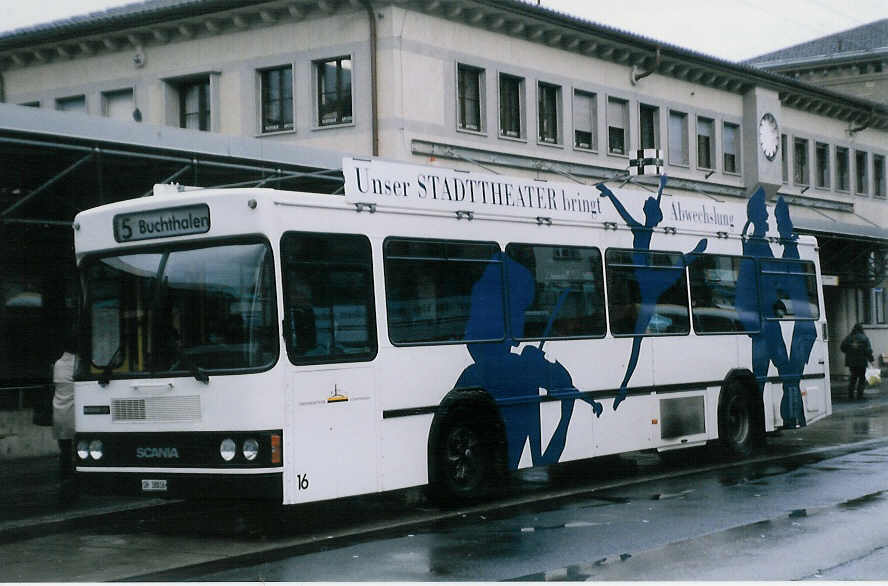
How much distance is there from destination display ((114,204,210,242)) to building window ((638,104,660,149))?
23233 mm

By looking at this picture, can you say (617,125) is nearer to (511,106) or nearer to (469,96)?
(511,106)

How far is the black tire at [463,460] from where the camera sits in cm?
1185

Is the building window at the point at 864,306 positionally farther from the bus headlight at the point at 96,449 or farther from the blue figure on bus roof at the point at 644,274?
the bus headlight at the point at 96,449

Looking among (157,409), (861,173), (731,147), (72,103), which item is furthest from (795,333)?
(861,173)

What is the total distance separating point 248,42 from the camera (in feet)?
89.6

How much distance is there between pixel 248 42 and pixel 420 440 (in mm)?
17403

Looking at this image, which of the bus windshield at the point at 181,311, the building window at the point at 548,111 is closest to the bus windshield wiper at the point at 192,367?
the bus windshield at the point at 181,311

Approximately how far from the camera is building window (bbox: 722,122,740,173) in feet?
121

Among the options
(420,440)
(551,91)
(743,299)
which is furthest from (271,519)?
(551,91)

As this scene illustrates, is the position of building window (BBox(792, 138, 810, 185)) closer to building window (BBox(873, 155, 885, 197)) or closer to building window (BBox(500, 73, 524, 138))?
building window (BBox(873, 155, 885, 197))

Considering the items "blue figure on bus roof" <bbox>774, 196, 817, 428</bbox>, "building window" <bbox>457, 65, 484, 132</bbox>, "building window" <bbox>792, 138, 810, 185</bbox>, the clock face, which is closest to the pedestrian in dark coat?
the clock face

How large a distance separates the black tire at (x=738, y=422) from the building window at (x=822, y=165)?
88.3 feet

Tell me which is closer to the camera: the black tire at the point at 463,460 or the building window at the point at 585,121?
the black tire at the point at 463,460

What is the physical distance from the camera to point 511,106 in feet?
93.9
